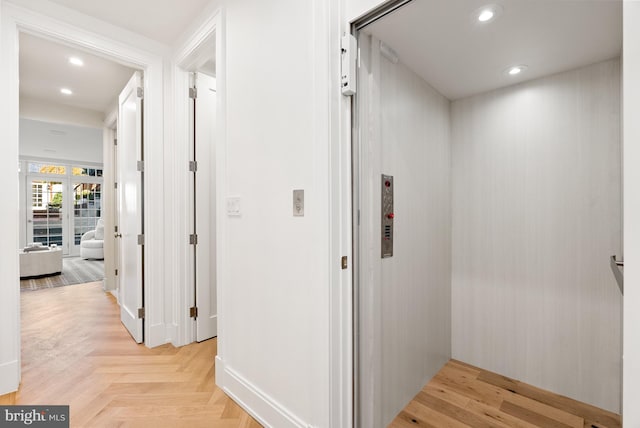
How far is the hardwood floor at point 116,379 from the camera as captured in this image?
175 cm

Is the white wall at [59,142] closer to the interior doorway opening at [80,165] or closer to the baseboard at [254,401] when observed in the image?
the interior doorway opening at [80,165]

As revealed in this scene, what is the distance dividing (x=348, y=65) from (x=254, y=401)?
1832 millimetres

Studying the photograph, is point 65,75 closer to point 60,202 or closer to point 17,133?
point 17,133

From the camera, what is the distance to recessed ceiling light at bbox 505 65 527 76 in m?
1.84

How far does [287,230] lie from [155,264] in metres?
1.72

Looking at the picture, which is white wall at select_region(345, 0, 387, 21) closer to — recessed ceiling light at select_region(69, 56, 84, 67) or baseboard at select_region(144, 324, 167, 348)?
baseboard at select_region(144, 324, 167, 348)

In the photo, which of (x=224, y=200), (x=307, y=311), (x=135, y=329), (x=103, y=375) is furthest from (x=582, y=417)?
(x=135, y=329)

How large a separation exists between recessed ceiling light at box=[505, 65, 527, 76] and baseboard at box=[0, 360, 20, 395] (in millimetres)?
3635

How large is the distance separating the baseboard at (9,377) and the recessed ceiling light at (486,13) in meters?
3.32

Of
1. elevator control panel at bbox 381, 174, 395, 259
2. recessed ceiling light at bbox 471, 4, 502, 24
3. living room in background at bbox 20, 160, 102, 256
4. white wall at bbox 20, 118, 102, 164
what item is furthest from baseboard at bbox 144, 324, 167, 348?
living room in background at bbox 20, 160, 102, 256

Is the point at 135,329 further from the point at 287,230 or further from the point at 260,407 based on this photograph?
the point at 287,230

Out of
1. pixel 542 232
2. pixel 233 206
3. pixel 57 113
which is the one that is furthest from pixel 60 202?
pixel 542 232

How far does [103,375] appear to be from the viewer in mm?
2188

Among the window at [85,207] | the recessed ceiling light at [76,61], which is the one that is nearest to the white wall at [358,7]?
the recessed ceiling light at [76,61]
